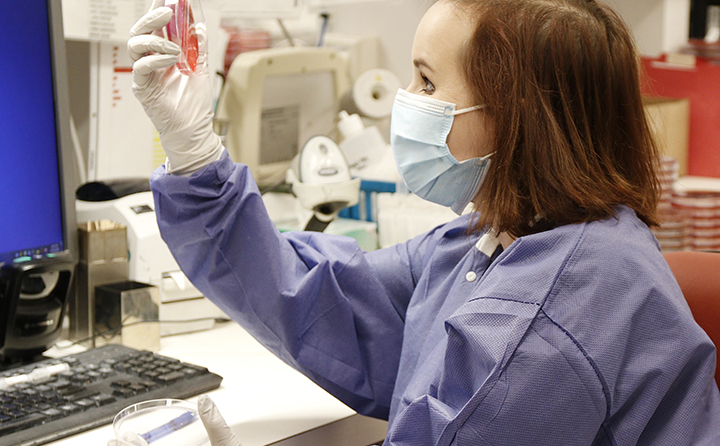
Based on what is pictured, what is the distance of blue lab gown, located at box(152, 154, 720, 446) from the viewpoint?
78cm

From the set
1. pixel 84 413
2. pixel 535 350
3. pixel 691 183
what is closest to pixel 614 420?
pixel 535 350

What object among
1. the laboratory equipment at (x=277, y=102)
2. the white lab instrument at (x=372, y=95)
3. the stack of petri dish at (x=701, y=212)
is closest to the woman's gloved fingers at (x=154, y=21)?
the laboratory equipment at (x=277, y=102)

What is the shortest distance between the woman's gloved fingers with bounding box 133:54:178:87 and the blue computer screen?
0.34 meters

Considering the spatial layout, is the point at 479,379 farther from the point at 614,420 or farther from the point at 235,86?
the point at 235,86

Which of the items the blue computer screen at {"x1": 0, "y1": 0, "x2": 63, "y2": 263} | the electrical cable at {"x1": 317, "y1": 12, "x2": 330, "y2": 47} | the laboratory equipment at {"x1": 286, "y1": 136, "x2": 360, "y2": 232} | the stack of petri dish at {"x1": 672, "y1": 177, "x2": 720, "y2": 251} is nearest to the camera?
the blue computer screen at {"x1": 0, "y1": 0, "x2": 63, "y2": 263}

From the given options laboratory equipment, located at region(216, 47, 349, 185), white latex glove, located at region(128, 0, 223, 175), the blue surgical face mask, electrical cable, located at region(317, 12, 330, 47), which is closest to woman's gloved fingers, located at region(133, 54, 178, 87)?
white latex glove, located at region(128, 0, 223, 175)

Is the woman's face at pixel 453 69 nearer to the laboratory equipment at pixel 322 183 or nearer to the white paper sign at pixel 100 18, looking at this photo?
the laboratory equipment at pixel 322 183

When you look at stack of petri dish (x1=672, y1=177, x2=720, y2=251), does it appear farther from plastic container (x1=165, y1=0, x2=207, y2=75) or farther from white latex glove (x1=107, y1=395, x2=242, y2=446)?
white latex glove (x1=107, y1=395, x2=242, y2=446)

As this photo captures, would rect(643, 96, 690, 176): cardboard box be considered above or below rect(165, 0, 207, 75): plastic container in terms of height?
below

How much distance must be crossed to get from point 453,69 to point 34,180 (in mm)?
729

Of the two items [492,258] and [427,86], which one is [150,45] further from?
[492,258]

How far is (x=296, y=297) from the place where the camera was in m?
1.11

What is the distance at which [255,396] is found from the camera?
45.2 inches

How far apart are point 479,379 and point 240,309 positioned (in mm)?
443
